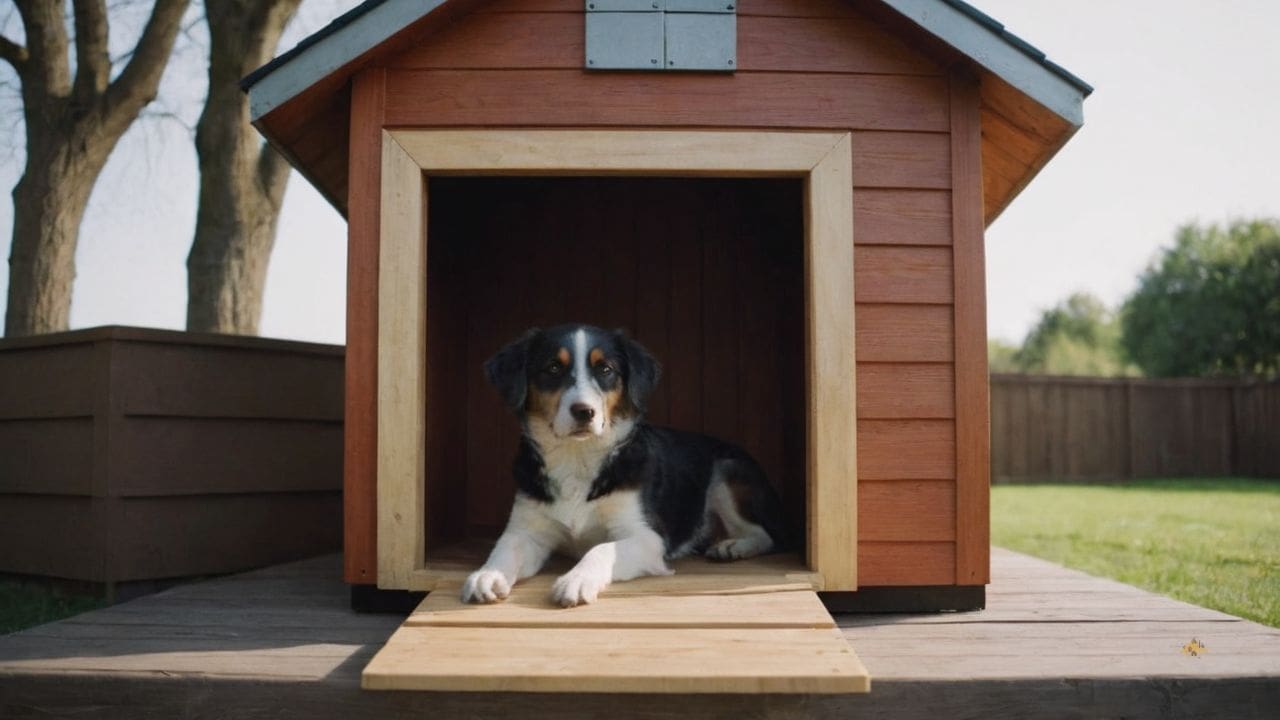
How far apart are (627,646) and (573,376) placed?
4.45ft

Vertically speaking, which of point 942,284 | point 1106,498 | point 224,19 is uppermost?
point 224,19

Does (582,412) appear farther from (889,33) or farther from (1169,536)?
(1169,536)

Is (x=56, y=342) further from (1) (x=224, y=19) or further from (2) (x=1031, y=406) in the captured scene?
(2) (x=1031, y=406)

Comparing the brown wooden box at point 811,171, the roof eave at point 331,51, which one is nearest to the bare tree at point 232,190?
the brown wooden box at point 811,171

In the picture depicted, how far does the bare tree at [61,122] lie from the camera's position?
26.9 ft

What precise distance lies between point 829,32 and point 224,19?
7.41m

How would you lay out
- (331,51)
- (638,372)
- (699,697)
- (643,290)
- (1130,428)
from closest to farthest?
(699,697), (331,51), (638,372), (643,290), (1130,428)

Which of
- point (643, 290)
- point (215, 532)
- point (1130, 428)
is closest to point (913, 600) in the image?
point (643, 290)

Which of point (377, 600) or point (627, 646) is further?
point (377, 600)

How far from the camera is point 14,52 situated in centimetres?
892

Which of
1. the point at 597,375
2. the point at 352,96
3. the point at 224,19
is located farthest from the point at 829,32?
the point at 224,19

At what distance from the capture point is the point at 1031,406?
629 inches

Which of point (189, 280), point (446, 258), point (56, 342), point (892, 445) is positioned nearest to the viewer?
point (892, 445)

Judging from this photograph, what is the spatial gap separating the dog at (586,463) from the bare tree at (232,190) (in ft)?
17.8
